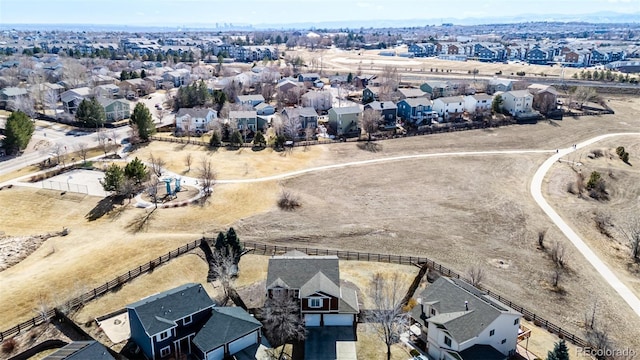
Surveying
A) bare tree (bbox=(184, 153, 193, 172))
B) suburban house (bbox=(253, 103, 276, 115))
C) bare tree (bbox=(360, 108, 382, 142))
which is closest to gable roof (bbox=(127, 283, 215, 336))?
bare tree (bbox=(184, 153, 193, 172))

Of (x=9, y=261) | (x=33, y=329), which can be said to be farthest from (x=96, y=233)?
(x=33, y=329)

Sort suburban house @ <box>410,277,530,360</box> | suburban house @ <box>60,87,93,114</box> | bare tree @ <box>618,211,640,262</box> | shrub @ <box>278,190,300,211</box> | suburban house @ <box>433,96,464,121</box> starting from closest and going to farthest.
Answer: suburban house @ <box>410,277,530,360</box>
bare tree @ <box>618,211,640,262</box>
shrub @ <box>278,190,300,211</box>
suburban house @ <box>433,96,464,121</box>
suburban house @ <box>60,87,93,114</box>

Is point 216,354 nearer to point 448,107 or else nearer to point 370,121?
point 370,121

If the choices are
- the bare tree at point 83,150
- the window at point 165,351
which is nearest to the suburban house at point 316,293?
the window at point 165,351

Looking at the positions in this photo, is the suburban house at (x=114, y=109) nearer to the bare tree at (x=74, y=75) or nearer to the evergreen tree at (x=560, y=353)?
the bare tree at (x=74, y=75)

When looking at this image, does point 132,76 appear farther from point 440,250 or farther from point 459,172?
point 440,250

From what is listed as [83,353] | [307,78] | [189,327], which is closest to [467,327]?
[189,327]

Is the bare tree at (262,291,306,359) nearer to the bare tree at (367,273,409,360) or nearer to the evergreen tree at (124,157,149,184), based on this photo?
the bare tree at (367,273,409,360)
